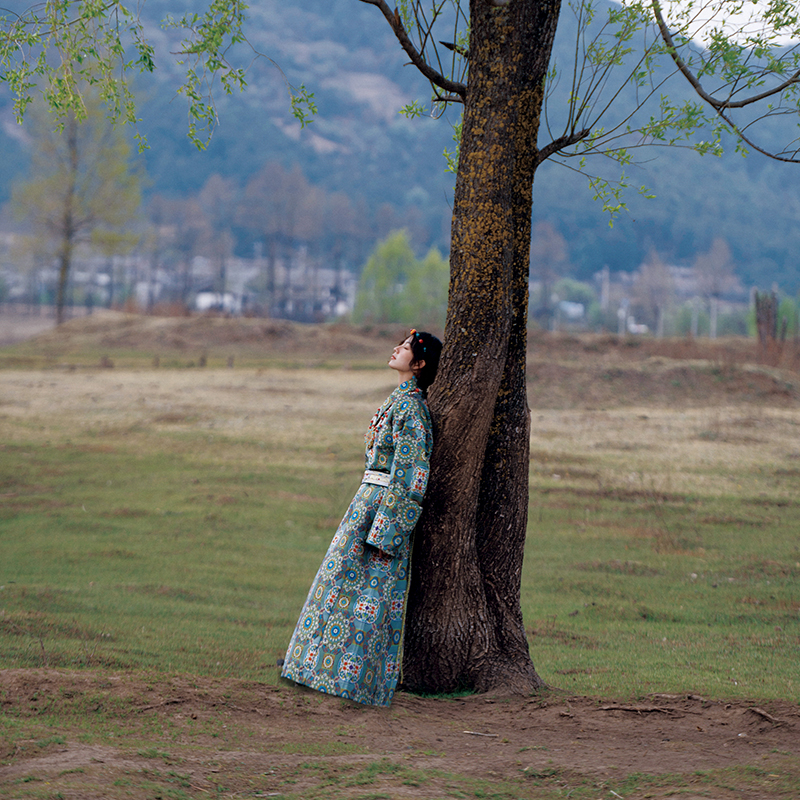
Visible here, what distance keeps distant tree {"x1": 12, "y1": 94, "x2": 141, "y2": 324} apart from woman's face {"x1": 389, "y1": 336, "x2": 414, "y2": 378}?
37131mm

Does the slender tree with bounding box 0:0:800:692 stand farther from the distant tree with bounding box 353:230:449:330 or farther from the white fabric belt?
the distant tree with bounding box 353:230:449:330

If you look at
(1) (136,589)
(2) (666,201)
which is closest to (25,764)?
(1) (136,589)

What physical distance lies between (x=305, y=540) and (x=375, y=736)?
21.9 ft

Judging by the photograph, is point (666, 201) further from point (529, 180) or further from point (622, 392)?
point (529, 180)

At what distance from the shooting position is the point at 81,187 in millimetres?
40531

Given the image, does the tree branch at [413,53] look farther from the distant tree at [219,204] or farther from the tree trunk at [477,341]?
the distant tree at [219,204]

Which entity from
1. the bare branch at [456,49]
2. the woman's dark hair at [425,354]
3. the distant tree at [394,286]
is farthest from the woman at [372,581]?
the distant tree at [394,286]

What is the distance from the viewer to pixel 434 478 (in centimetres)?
502

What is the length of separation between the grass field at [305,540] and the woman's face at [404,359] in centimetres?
184

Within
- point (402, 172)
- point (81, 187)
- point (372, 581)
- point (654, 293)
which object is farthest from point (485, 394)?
point (402, 172)

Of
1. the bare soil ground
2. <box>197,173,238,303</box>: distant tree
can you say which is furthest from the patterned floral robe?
<box>197,173,238,303</box>: distant tree

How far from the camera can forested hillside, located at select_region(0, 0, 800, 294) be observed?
454 ft

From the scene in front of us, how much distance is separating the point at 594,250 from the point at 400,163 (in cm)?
4403

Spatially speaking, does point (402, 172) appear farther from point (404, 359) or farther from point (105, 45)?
point (404, 359)
